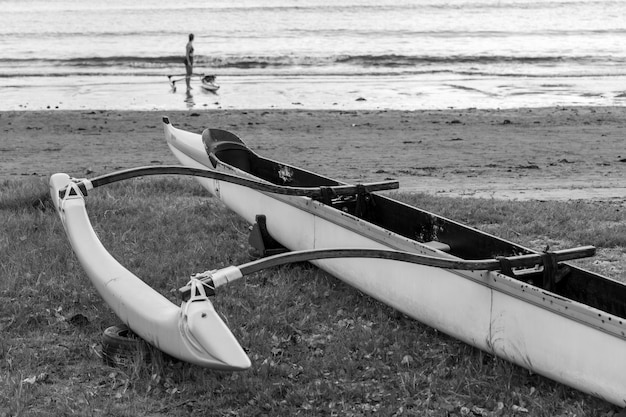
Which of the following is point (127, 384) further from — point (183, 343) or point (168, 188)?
point (168, 188)

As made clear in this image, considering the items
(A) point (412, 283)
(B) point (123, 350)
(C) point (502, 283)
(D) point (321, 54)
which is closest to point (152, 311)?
(B) point (123, 350)

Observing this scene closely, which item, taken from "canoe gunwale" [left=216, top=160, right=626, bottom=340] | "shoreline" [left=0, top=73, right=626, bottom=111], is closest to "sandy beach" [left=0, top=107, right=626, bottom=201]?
"shoreline" [left=0, top=73, right=626, bottom=111]

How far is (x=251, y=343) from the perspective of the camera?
15.1ft

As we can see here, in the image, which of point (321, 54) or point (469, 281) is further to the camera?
point (321, 54)

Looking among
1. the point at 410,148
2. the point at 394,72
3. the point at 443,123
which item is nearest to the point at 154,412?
the point at 410,148

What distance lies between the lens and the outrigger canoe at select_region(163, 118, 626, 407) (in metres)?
3.80

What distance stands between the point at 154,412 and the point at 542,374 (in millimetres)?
1921

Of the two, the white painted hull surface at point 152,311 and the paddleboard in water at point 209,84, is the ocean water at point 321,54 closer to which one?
the paddleboard in water at point 209,84

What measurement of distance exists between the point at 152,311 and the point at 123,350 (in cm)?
31

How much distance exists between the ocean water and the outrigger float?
11.3 metres

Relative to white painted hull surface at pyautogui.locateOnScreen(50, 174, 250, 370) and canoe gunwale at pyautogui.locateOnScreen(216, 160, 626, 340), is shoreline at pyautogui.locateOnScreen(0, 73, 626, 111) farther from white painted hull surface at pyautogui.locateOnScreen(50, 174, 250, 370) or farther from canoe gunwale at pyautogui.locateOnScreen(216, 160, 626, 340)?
white painted hull surface at pyautogui.locateOnScreen(50, 174, 250, 370)

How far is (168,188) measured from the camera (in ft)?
27.5

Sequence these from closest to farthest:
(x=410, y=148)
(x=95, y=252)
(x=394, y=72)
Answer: (x=95, y=252) → (x=410, y=148) → (x=394, y=72)

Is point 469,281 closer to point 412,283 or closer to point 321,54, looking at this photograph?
point 412,283
